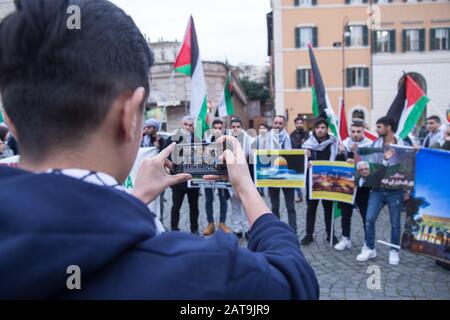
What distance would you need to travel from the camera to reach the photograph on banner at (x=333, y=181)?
6.05m

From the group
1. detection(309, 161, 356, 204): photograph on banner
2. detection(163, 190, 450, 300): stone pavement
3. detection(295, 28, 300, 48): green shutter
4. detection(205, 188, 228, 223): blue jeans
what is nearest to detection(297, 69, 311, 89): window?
detection(295, 28, 300, 48): green shutter

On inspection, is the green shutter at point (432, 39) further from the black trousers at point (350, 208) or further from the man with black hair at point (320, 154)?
the black trousers at point (350, 208)

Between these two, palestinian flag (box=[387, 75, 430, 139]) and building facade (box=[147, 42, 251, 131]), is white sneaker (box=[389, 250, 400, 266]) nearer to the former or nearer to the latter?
palestinian flag (box=[387, 75, 430, 139])

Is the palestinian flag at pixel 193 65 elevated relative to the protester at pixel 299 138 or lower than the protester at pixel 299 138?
elevated

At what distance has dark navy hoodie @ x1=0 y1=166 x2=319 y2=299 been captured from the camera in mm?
706

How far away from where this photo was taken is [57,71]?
84 centimetres

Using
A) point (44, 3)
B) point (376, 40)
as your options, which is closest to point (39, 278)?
point (44, 3)

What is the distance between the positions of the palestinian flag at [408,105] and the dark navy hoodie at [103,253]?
307 inches

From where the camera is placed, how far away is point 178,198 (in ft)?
22.1

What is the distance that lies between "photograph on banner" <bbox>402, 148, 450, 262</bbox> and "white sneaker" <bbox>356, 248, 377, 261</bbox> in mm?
557

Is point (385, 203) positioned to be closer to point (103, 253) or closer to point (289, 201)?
point (289, 201)

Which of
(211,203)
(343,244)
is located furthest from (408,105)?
(211,203)

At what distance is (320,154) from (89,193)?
6147 millimetres

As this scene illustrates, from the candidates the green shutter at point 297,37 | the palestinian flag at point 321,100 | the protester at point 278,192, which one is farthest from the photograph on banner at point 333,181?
the green shutter at point 297,37
